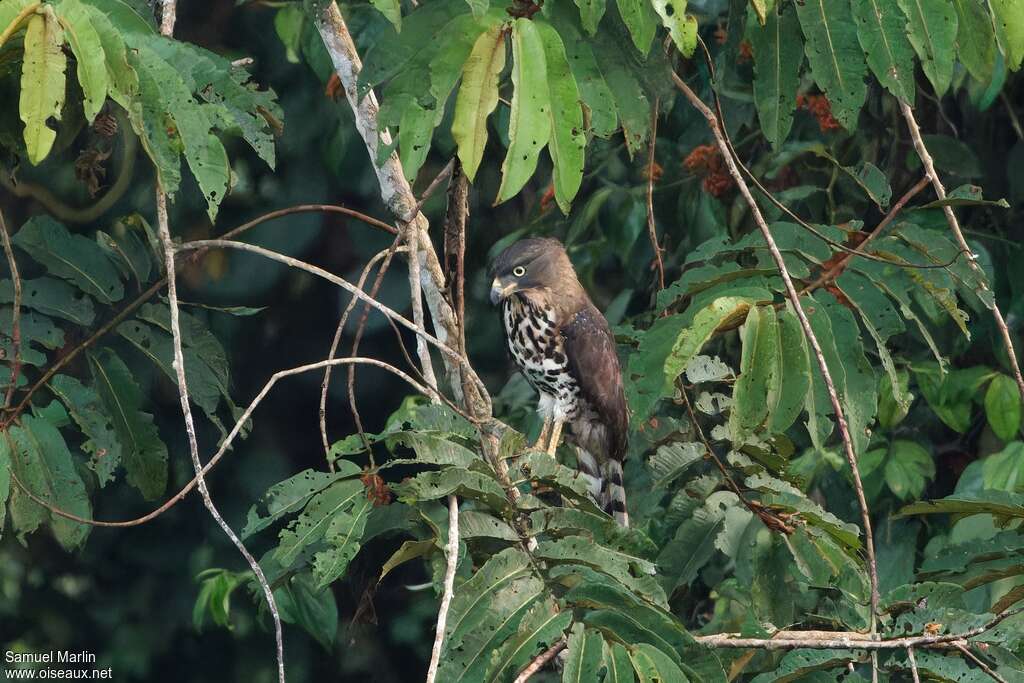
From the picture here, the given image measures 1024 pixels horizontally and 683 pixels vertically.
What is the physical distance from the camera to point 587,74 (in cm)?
222

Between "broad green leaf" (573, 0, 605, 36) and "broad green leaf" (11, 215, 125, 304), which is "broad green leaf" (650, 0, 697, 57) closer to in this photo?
"broad green leaf" (573, 0, 605, 36)

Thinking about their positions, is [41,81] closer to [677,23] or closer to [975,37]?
[677,23]

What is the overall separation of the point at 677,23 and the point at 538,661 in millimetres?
933

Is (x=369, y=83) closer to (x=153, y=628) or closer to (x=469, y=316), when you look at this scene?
(x=469, y=316)

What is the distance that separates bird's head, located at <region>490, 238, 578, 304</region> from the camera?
375 centimetres

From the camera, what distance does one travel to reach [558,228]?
14.3 feet

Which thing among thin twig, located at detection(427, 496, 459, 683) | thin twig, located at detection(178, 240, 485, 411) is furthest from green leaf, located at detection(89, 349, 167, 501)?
thin twig, located at detection(427, 496, 459, 683)

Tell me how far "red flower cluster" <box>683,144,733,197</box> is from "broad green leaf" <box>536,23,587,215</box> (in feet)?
6.36

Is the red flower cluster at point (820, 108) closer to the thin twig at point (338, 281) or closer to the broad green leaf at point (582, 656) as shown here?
the thin twig at point (338, 281)

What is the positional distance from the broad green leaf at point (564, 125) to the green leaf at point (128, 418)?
128 centimetres

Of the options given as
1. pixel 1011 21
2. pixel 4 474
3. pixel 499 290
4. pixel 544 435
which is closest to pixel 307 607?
pixel 544 435

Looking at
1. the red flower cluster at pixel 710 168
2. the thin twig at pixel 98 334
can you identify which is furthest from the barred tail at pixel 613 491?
the thin twig at pixel 98 334

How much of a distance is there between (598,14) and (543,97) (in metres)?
0.19

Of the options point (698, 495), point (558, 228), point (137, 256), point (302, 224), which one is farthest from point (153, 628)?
point (698, 495)
